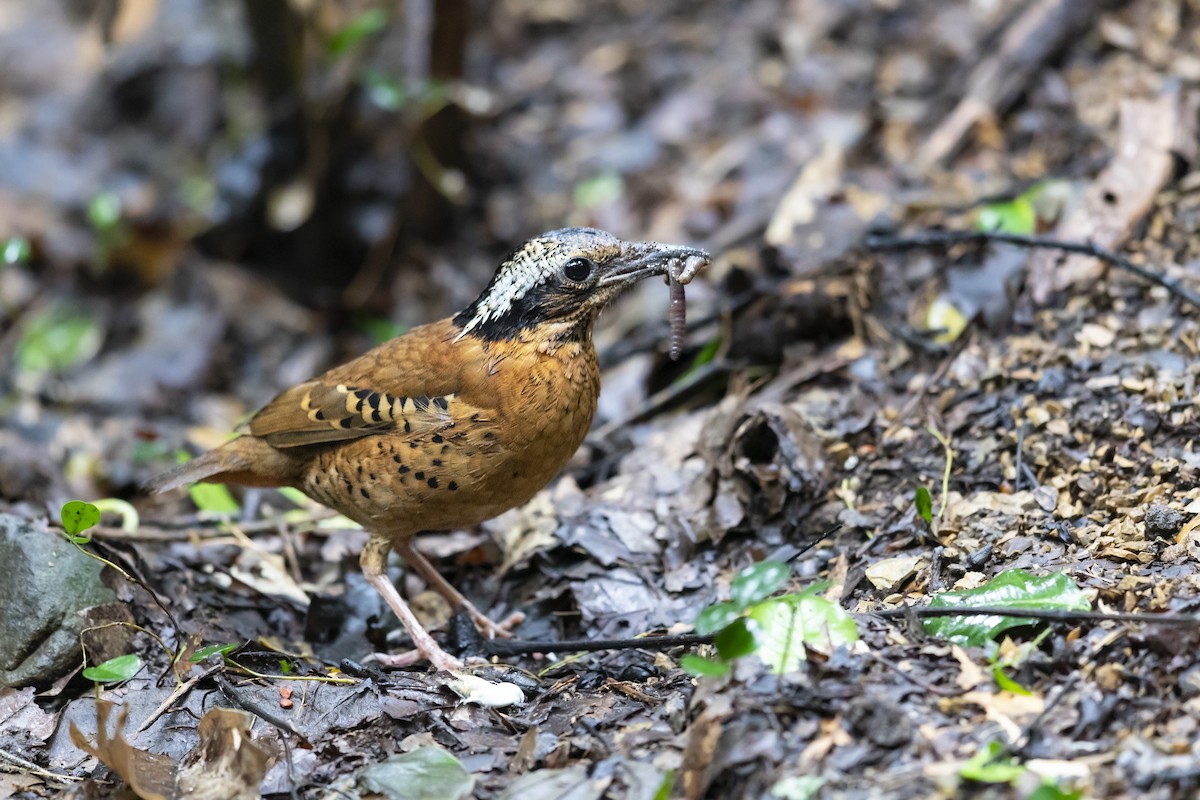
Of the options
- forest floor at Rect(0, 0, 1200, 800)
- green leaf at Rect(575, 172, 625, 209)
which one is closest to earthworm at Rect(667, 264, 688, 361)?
forest floor at Rect(0, 0, 1200, 800)

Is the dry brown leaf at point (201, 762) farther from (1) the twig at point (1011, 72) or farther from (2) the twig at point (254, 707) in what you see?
(1) the twig at point (1011, 72)

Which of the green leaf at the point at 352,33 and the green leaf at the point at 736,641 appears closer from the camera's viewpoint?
the green leaf at the point at 736,641

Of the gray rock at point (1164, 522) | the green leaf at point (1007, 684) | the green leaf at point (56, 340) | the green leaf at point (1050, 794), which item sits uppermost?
the green leaf at point (56, 340)

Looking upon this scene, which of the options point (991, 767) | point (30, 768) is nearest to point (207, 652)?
point (30, 768)

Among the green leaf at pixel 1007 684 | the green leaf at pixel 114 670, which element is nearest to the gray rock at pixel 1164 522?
the green leaf at pixel 1007 684

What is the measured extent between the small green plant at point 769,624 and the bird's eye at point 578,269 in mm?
1672

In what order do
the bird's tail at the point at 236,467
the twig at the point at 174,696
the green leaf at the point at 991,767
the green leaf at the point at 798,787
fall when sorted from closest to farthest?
the green leaf at the point at 991,767 < the green leaf at the point at 798,787 < the twig at the point at 174,696 < the bird's tail at the point at 236,467

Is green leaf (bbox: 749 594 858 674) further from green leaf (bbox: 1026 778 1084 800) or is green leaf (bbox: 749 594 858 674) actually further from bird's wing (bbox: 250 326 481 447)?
bird's wing (bbox: 250 326 481 447)

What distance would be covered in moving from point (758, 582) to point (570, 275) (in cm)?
176

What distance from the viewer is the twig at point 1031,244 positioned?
17.2 ft

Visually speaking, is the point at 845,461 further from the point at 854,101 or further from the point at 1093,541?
the point at 854,101

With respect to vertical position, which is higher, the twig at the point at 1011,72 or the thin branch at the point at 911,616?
the twig at the point at 1011,72

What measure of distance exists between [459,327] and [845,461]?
191cm

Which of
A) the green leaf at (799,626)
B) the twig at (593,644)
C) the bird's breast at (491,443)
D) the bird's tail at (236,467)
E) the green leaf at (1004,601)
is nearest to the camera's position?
the green leaf at (799,626)
